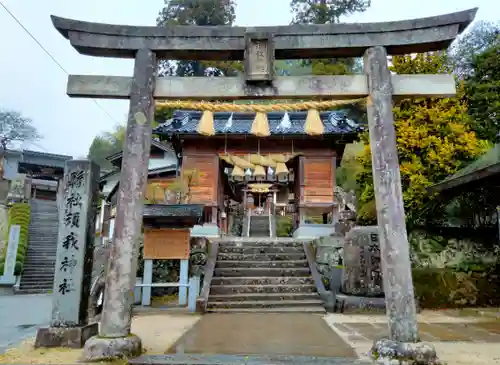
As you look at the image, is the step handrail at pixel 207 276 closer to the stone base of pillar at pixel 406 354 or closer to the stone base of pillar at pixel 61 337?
the stone base of pillar at pixel 61 337

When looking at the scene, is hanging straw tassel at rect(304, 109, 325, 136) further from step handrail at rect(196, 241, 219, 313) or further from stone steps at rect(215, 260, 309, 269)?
stone steps at rect(215, 260, 309, 269)

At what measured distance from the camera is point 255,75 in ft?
18.3

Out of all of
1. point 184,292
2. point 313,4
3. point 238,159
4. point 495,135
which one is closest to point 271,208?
point 238,159

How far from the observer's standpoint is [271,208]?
27000mm

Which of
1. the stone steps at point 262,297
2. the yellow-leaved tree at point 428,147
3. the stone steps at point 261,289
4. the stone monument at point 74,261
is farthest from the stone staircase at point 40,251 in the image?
the yellow-leaved tree at point 428,147

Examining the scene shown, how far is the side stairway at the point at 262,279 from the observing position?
961 centimetres

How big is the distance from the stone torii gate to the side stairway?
16.9ft

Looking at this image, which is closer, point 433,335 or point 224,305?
point 433,335

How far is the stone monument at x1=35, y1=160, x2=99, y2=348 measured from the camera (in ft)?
18.1

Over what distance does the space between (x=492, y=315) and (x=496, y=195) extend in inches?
112

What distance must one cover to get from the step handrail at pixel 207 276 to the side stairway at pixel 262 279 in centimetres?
18

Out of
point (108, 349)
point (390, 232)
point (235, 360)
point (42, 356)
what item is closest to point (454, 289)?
point (390, 232)

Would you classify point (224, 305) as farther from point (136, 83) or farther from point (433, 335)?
point (136, 83)

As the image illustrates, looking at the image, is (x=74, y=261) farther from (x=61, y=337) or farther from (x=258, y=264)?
(x=258, y=264)
